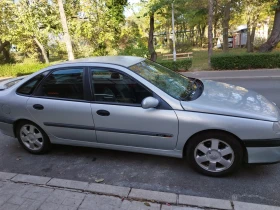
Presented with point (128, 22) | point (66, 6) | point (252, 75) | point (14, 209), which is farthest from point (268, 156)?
point (128, 22)

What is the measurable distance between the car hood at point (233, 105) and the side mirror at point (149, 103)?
322 millimetres

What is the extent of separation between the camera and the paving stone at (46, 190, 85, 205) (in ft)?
8.30

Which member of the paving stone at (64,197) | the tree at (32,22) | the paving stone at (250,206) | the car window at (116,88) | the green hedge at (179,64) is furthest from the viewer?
the tree at (32,22)

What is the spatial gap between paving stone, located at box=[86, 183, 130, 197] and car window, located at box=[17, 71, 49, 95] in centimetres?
172

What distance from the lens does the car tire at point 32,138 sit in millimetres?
3592

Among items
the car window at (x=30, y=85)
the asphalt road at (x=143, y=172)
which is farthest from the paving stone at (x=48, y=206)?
the car window at (x=30, y=85)

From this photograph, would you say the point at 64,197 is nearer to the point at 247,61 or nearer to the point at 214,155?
the point at 214,155

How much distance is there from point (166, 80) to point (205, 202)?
1.66 meters

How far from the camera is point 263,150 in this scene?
2633 mm

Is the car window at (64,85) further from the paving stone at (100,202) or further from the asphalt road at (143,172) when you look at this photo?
the paving stone at (100,202)

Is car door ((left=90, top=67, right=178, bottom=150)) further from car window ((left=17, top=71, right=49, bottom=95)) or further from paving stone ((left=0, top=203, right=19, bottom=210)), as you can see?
paving stone ((left=0, top=203, right=19, bottom=210))

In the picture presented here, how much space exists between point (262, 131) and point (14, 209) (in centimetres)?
274

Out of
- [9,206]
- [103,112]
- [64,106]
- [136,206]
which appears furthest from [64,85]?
[136,206]

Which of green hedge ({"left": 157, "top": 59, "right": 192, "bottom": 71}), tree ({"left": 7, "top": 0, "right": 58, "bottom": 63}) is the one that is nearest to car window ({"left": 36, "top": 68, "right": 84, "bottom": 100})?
green hedge ({"left": 157, "top": 59, "right": 192, "bottom": 71})
